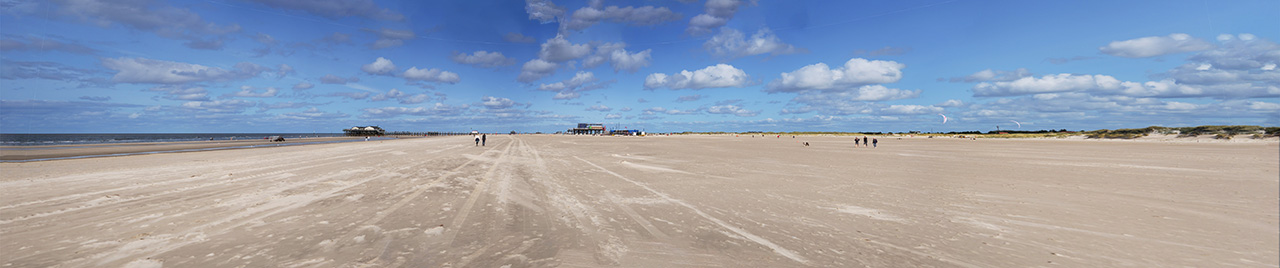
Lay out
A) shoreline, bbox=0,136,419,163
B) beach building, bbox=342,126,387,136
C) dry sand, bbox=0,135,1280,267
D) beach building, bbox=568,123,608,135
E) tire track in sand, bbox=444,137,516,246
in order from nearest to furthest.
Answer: dry sand, bbox=0,135,1280,267
tire track in sand, bbox=444,137,516,246
shoreline, bbox=0,136,419,163
beach building, bbox=342,126,387,136
beach building, bbox=568,123,608,135

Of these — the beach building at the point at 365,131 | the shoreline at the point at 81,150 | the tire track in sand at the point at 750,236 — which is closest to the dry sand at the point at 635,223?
the tire track in sand at the point at 750,236

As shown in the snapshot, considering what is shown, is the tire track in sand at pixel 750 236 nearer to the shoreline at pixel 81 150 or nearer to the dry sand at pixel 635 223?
the dry sand at pixel 635 223

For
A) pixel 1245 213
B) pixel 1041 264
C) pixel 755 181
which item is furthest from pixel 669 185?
pixel 1245 213

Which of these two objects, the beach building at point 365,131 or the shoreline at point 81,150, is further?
Answer: the beach building at point 365,131

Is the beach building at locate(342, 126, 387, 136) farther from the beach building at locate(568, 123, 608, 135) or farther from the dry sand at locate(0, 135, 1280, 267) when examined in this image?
the dry sand at locate(0, 135, 1280, 267)

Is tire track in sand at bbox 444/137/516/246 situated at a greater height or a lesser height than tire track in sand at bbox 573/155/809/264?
greater

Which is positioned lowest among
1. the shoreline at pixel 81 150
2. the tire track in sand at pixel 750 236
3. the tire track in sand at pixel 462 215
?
the tire track in sand at pixel 750 236

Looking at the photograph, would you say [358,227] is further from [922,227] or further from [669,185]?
[922,227]

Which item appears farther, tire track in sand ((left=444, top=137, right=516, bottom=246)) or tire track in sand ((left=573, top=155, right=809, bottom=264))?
tire track in sand ((left=444, top=137, right=516, bottom=246))

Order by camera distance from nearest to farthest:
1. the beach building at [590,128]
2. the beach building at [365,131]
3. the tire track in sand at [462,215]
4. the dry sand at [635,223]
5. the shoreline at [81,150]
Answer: the dry sand at [635,223], the tire track in sand at [462,215], the shoreline at [81,150], the beach building at [365,131], the beach building at [590,128]

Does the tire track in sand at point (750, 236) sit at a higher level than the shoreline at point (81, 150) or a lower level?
lower

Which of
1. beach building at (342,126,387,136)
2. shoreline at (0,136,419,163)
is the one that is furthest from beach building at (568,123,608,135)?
shoreline at (0,136,419,163)

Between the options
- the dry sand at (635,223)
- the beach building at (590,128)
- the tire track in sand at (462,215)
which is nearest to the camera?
the dry sand at (635,223)

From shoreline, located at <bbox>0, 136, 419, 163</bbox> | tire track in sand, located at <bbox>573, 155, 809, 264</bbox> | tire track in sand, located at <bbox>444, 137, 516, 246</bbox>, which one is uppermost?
shoreline, located at <bbox>0, 136, 419, 163</bbox>
